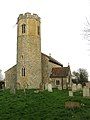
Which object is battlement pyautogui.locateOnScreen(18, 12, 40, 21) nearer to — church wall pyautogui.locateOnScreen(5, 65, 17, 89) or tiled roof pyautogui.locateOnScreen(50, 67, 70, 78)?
church wall pyautogui.locateOnScreen(5, 65, 17, 89)

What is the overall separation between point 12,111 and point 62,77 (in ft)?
128

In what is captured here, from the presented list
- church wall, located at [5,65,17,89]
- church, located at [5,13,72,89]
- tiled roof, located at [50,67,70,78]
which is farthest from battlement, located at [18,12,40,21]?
tiled roof, located at [50,67,70,78]

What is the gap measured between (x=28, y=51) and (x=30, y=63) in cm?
208

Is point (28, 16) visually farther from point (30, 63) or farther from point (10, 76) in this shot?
point (10, 76)

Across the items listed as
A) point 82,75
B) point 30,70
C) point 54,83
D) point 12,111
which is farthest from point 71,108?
point 82,75

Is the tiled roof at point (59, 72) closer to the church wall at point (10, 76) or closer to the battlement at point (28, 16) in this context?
the church wall at point (10, 76)

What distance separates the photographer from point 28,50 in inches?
Answer: 2067

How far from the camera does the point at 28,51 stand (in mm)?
52469

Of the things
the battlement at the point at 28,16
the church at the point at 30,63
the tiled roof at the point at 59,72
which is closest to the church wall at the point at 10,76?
the church at the point at 30,63

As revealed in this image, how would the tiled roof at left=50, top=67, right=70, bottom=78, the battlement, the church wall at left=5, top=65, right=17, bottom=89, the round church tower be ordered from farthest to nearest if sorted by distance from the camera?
the tiled roof at left=50, top=67, right=70, bottom=78, the church wall at left=5, top=65, right=17, bottom=89, the battlement, the round church tower

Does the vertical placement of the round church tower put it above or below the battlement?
below

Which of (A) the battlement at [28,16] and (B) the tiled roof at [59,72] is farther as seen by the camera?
(B) the tiled roof at [59,72]

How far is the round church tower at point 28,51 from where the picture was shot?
170 feet

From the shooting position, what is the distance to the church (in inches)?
2047
